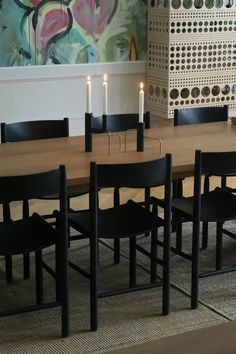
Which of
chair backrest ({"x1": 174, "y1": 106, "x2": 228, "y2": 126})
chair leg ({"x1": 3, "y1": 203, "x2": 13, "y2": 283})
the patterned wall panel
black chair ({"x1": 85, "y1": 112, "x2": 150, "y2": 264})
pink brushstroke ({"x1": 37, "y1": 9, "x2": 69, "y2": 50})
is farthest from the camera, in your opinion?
the patterned wall panel

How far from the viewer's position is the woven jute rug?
9.83 ft

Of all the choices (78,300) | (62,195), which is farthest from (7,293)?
(62,195)

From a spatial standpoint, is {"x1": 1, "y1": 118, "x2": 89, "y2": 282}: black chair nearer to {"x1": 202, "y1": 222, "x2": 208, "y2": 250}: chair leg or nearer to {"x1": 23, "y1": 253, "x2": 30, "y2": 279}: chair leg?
{"x1": 23, "y1": 253, "x2": 30, "y2": 279}: chair leg

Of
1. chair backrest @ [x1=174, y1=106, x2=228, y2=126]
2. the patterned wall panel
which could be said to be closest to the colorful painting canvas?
the patterned wall panel

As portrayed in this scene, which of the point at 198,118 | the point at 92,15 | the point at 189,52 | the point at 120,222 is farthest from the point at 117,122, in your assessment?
the point at 189,52

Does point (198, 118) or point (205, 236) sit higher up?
point (198, 118)

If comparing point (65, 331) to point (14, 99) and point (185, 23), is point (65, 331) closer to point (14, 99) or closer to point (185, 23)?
point (14, 99)

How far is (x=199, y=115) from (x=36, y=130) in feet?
3.93

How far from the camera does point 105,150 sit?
11.5ft

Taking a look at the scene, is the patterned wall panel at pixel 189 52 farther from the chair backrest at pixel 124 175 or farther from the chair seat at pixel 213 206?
the chair backrest at pixel 124 175

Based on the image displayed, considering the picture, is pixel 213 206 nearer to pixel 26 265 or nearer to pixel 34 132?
pixel 26 265

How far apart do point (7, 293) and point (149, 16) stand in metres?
3.16

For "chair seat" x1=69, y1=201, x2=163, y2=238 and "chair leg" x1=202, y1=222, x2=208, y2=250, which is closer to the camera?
"chair seat" x1=69, y1=201, x2=163, y2=238

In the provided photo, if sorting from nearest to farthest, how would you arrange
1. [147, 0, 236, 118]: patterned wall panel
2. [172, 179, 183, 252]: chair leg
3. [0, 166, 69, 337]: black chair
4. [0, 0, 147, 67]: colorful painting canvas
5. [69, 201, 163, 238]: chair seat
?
[0, 166, 69, 337]: black chair
[69, 201, 163, 238]: chair seat
[172, 179, 183, 252]: chair leg
[0, 0, 147, 67]: colorful painting canvas
[147, 0, 236, 118]: patterned wall panel
